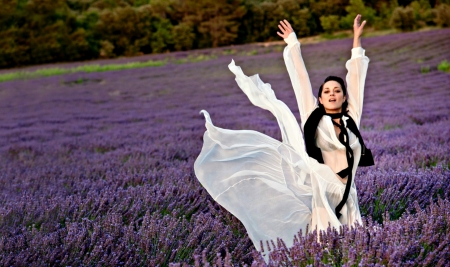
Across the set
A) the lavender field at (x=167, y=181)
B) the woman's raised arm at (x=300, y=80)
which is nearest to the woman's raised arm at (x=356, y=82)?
the woman's raised arm at (x=300, y=80)

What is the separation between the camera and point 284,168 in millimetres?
1888

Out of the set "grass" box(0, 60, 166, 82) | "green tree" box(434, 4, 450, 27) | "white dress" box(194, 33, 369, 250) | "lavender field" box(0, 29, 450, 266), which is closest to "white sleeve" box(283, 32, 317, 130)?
"white dress" box(194, 33, 369, 250)

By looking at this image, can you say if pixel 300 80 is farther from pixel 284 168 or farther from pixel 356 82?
pixel 284 168

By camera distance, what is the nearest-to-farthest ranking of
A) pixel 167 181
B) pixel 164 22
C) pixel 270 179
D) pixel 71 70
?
pixel 270 179
pixel 167 181
pixel 71 70
pixel 164 22

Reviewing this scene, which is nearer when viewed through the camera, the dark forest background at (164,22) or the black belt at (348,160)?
the black belt at (348,160)

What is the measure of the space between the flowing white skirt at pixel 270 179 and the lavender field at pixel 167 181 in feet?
0.33

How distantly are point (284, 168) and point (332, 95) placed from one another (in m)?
0.35

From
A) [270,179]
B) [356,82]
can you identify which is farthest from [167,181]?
[356,82]

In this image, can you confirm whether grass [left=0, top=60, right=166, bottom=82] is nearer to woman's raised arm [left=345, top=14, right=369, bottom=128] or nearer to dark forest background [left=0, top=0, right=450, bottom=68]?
dark forest background [left=0, top=0, right=450, bottom=68]

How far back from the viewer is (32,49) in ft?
49.3

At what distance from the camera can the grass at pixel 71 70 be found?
41.0 feet

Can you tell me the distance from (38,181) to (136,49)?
14.0 meters

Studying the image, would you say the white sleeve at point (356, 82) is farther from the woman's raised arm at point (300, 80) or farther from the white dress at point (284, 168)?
the woman's raised arm at point (300, 80)

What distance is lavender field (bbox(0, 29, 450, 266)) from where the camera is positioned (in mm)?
1407
